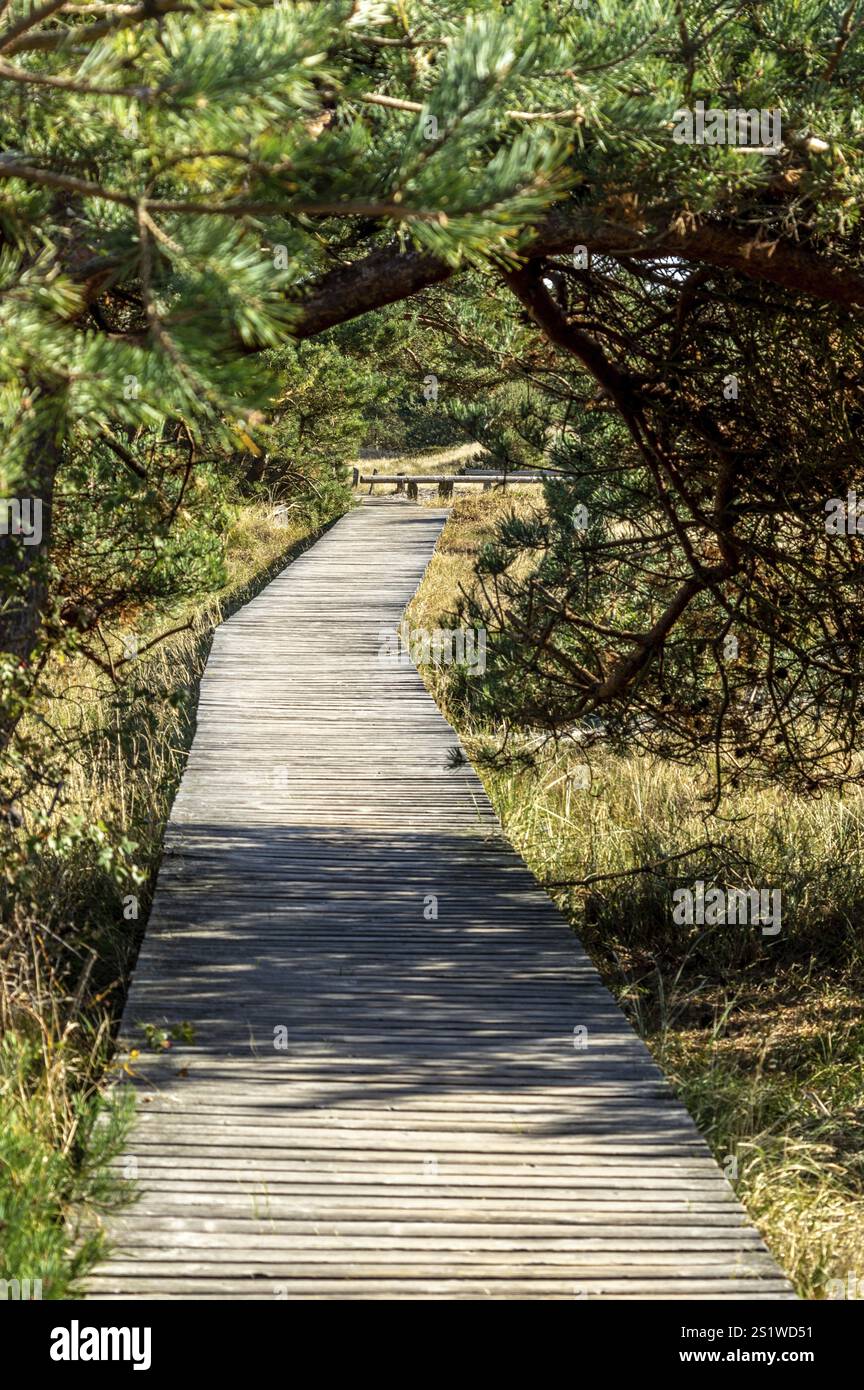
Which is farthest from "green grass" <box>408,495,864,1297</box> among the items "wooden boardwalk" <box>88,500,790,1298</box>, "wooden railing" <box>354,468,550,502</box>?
"wooden railing" <box>354,468,550,502</box>

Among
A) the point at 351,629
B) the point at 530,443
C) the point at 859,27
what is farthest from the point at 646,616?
the point at 351,629

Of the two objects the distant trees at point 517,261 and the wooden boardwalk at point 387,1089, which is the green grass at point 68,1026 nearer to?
the wooden boardwalk at point 387,1089

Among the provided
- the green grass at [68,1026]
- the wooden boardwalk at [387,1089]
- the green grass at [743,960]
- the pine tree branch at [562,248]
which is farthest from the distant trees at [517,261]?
the wooden boardwalk at [387,1089]

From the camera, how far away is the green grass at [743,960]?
4199mm

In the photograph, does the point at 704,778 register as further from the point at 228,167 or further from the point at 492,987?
the point at 228,167

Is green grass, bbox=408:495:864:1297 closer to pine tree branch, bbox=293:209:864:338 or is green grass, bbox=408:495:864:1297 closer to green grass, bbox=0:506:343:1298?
green grass, bbox=0:506:343:1298

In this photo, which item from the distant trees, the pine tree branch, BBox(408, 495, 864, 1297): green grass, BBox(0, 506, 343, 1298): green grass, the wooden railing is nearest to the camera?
the distant trees

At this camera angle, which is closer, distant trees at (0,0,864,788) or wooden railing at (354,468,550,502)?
distant trees at (0,0,864,788)

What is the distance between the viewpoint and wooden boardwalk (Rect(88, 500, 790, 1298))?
10.6ft

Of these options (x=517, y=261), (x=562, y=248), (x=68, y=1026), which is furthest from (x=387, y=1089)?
(x=562, y=248)

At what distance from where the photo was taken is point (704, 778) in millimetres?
9867

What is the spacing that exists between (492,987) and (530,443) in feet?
7.89

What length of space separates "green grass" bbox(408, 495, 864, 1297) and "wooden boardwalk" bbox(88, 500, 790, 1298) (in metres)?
0.40

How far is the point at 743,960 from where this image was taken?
23.4ft
